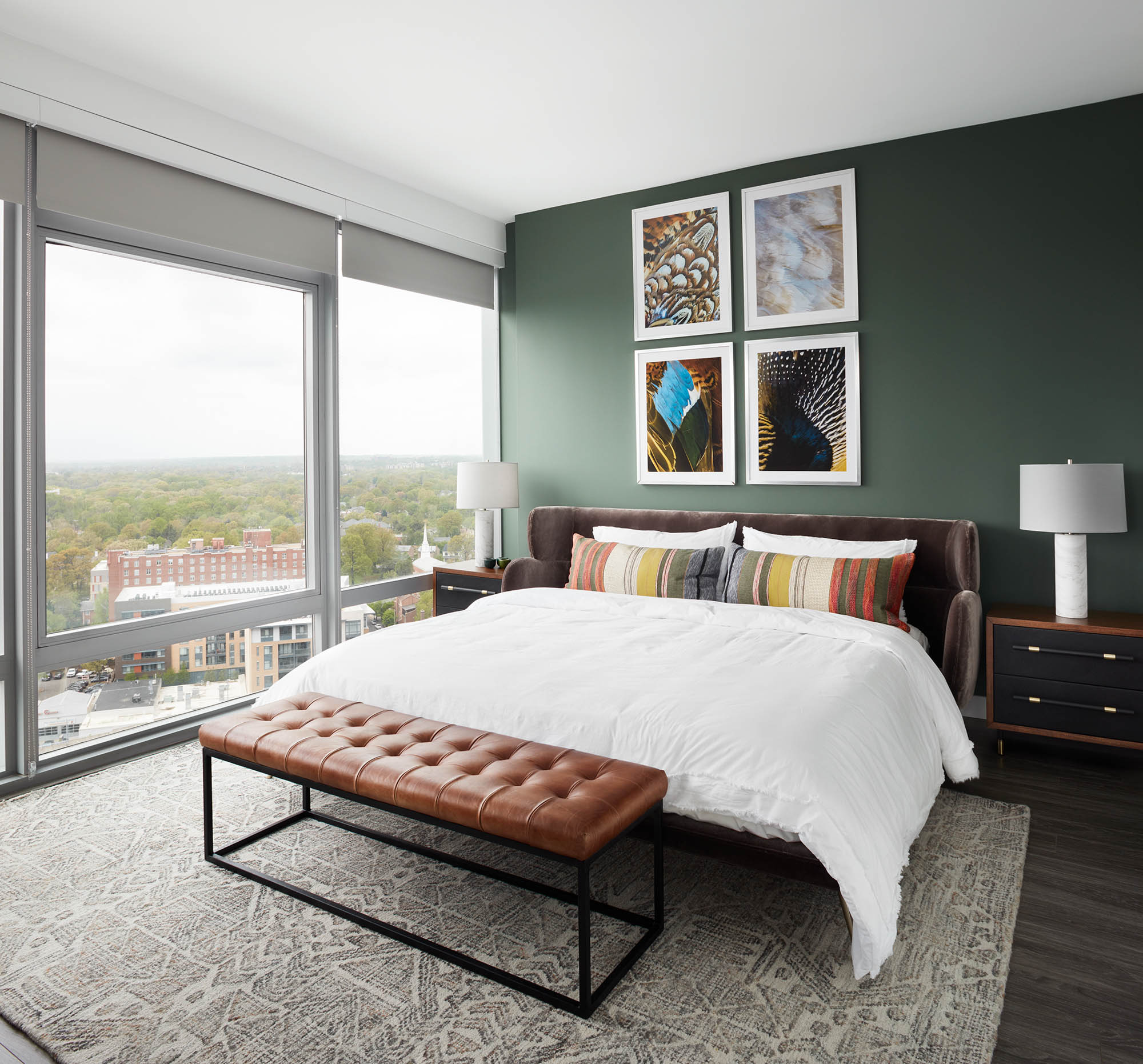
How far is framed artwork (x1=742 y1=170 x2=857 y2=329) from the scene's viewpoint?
13.2 feet

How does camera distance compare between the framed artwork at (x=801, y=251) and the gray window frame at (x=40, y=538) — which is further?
the framed artwork at (x=801, y=251)

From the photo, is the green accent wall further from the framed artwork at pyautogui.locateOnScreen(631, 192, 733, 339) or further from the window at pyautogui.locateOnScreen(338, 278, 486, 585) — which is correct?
the window at pyautogui.locateOnScreen(338, 278, 486, 585)

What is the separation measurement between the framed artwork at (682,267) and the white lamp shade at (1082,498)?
71.6 inches

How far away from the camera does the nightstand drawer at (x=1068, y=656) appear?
10.3ft

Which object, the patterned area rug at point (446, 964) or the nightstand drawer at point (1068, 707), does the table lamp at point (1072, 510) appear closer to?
the nightstand drawer at point (1068, 707)

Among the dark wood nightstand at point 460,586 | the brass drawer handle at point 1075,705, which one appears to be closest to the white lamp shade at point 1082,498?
the brass drawer handle at point 1075,705

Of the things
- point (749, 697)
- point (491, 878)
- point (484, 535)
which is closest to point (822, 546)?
point (749, 697)

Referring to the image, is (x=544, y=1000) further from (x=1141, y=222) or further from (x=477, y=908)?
(x=1141, y=222)

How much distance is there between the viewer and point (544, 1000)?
73.5 inches

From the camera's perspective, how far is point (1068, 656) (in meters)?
3.26

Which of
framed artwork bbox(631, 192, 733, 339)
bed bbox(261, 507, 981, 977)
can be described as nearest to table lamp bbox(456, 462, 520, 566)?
bed bbox(261, 507, 981, 977)

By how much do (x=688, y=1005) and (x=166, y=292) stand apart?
3604 mm

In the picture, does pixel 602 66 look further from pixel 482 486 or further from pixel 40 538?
pixel 40 538

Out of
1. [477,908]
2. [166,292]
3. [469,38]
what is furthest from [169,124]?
[477,908]
